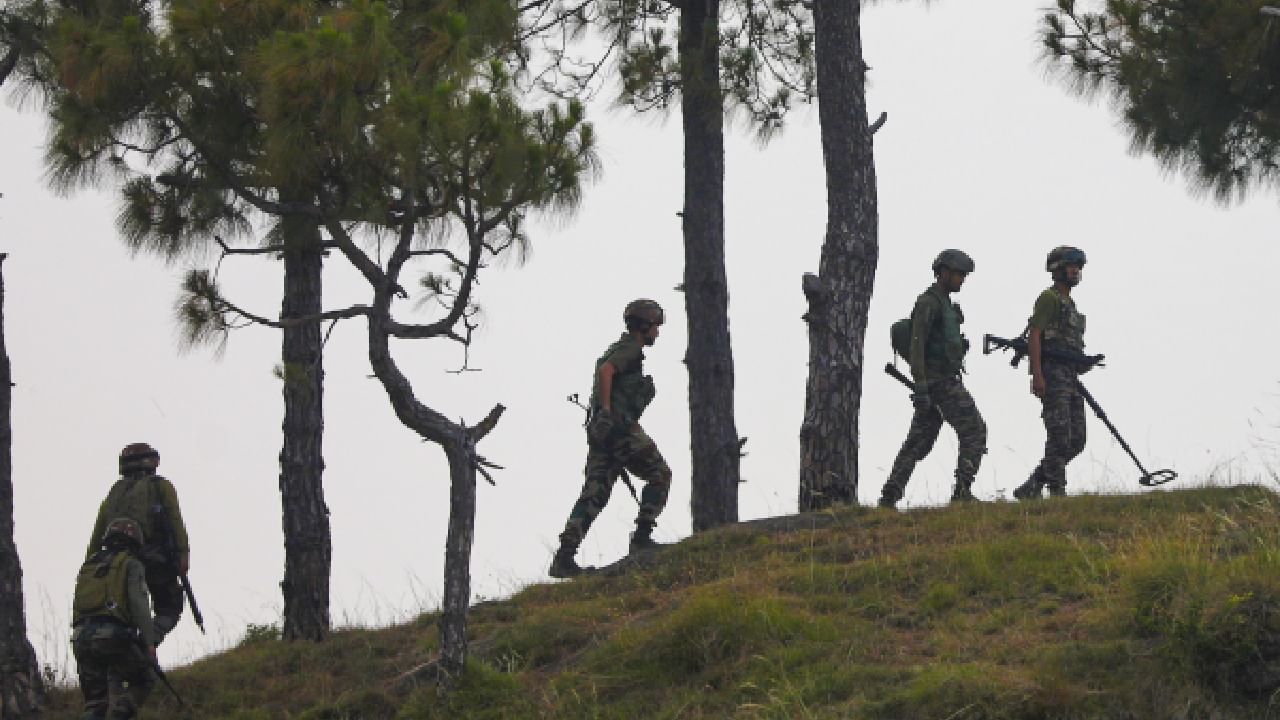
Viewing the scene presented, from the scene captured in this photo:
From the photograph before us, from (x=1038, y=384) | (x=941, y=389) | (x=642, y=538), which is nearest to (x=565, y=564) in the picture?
(x=642, y=538)

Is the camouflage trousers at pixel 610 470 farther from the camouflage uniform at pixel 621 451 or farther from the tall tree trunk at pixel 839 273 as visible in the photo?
the tall tree trunk at pixel 839 273

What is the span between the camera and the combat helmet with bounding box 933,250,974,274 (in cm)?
1425

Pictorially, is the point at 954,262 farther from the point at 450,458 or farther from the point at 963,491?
the point at 450,458

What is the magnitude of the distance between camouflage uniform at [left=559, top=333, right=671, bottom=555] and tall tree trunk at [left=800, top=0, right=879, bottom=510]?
5.82ft

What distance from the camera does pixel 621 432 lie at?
1388 centimetres

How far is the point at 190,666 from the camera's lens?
1379 cm

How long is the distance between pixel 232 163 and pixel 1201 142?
8.18 m

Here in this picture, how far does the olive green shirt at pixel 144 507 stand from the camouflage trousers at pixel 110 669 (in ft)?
3.02

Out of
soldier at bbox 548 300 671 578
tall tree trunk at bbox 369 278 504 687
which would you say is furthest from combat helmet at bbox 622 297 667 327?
tall tree trunk at bbox 369 278 504 687

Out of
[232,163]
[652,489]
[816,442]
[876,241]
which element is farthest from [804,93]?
[232,163]

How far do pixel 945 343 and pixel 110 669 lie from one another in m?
5.99

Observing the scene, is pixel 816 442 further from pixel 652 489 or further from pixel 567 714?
pixel 567 714

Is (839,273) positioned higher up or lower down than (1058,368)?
higher up

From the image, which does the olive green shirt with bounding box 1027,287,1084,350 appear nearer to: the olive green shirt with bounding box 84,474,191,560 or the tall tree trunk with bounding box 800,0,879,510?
the tall tree trunk with bounding box 800,0,879,510
